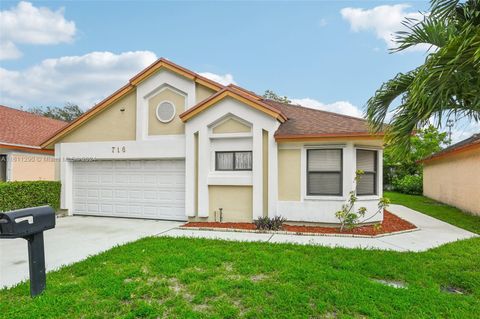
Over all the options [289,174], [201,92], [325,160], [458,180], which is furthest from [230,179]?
[458,180]

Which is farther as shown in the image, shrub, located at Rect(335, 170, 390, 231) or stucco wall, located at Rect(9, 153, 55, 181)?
stucco wall, located at Rect(9, 153, 55, 181)

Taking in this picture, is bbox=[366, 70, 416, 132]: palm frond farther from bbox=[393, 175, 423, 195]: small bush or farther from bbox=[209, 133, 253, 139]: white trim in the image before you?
bbox=[393, 175, 423, 195]: small bush

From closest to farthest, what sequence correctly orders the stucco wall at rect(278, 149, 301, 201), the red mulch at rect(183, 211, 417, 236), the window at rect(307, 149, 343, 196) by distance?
the red mulch at rect(183, 211, 417, 236) < the window at rect(307, 149, 343, 196) < the stucco wall at rect(278, 149, 301, 201)

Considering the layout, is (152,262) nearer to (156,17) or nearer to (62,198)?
(62,198)

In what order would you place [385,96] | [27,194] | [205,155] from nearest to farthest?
[385,96] → [205,155] → [27,194]

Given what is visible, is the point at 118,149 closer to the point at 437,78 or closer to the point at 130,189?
the point at 130,189

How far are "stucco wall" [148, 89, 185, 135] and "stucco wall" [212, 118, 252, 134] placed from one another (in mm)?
1456

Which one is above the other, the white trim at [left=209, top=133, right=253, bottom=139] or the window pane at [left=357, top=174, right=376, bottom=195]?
the white trim at [left=209, top=133, right=253, bottom=139]

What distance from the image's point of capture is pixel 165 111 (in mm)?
10734

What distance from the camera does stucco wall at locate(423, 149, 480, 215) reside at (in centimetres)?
1220

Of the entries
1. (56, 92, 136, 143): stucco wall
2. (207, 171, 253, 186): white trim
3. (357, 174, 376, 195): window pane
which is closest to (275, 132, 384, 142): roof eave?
(357, 174, 376, 195): window pane

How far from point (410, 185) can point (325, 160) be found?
17914mm

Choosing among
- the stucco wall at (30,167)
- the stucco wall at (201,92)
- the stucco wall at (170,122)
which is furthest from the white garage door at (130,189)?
the stucco wall at (30,167)

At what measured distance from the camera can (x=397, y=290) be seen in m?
4.30
